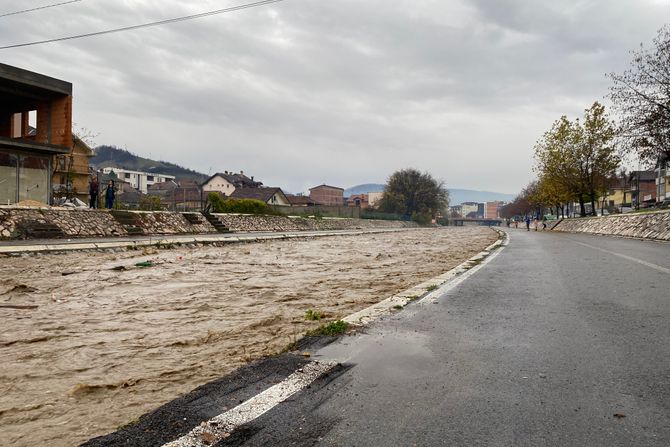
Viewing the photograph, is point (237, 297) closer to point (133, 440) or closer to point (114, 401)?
point (114, 401)

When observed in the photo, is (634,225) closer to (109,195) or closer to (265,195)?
(109,195)

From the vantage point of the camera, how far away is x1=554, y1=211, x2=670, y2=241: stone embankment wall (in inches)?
944

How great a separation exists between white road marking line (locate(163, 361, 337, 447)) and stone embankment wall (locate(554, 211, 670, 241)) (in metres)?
25.1

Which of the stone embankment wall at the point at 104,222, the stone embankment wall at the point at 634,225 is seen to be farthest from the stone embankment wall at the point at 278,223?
the stone embankment wall at the point at 634,225

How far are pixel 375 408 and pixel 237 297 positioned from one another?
471 cm

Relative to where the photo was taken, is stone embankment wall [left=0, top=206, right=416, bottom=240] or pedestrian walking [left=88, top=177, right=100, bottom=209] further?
pedestrian walking [left=88, top=177, right=100, bottom=209]

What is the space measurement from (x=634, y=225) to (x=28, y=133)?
3761 cm

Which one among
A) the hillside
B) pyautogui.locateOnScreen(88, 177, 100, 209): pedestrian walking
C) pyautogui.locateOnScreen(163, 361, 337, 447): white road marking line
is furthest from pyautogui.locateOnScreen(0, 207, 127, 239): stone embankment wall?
the hillside

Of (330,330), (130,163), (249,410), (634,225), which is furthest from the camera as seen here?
(130,163)

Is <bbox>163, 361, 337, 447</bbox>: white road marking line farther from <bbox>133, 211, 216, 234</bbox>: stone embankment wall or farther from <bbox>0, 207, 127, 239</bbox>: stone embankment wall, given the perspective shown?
<bbox>133, 211, 216, 234</bbox>: stone embankment wall

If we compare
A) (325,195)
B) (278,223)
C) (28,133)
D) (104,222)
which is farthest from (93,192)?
(325,195)

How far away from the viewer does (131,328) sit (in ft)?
16.2

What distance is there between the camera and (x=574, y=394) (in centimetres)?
291

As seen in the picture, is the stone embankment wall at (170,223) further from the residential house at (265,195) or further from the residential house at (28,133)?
the residential house at (265,195)
